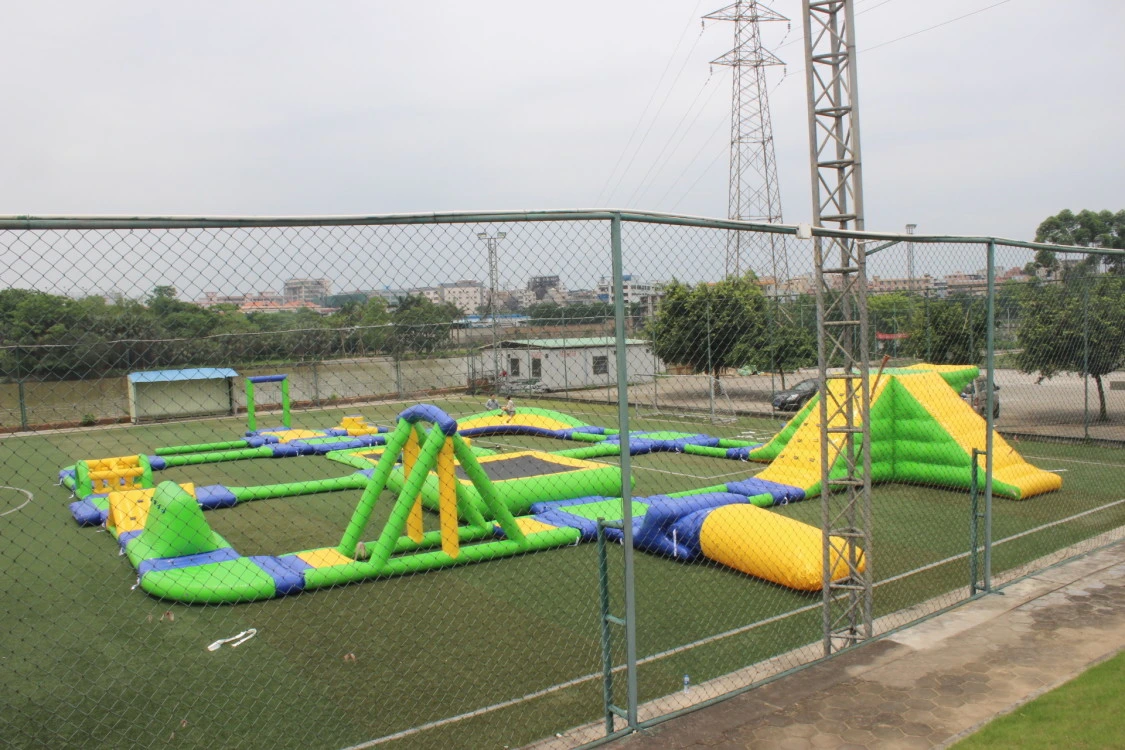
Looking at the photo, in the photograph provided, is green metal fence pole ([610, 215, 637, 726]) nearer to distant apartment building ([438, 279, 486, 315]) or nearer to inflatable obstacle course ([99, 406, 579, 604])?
distant apartment building ([438, 279, 486, 315])

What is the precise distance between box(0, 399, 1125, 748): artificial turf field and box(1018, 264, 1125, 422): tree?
421 centimetres

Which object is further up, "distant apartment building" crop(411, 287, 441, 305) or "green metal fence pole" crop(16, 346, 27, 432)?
"distant apartment building" crop(411, 287, 441, 305)

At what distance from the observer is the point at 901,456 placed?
41.4ft

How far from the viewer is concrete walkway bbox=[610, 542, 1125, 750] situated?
4293 millimetres

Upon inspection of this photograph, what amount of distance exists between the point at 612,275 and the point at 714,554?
16.1ft

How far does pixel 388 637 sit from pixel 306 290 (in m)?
4.25

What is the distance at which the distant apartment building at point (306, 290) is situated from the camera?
337 cm

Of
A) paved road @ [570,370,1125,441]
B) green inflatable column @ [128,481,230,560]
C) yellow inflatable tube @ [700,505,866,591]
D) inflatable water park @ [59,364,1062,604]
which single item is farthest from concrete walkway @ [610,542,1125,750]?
paved road @ [570,370,1125,441]

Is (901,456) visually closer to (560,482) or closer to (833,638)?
(560,482)

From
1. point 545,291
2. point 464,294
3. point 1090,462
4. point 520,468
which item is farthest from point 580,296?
point 1090,462

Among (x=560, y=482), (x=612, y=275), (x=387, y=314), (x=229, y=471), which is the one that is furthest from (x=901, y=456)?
(x=229, y=471)

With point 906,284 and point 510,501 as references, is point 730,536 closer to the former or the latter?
point 906,284

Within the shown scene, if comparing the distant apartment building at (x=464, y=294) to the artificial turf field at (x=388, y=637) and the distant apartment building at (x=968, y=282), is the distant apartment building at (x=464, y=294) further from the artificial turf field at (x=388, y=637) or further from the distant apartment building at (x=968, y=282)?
the distant apartment building at (x=968, y=282)

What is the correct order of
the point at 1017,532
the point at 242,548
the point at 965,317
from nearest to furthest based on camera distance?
the point at 1017,532, the point at 242,548, the point at 965,317
